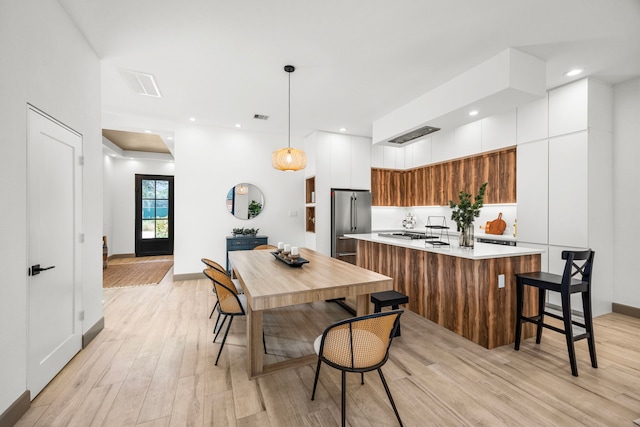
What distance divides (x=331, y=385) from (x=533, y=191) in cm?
365

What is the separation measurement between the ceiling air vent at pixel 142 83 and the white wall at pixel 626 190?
19.0ft

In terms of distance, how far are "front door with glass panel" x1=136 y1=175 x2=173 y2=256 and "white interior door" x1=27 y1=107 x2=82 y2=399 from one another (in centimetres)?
605

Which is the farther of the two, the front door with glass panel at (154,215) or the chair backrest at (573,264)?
the front door with glass panel at (154,215)

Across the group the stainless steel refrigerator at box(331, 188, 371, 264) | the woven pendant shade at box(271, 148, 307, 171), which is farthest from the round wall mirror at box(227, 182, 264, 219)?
the woven pendant shade at box(271, 148, 307, 171)

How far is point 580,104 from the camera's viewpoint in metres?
3.42

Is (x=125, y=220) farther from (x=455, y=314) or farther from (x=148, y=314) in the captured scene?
(x=455, y=314)

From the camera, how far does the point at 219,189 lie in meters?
5.58

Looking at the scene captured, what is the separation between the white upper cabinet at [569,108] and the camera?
11.1ft

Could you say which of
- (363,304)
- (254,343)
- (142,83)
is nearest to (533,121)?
(363,304)

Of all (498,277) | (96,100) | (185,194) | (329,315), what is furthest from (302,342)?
(185,194)

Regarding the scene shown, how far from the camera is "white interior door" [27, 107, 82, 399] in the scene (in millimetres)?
1951

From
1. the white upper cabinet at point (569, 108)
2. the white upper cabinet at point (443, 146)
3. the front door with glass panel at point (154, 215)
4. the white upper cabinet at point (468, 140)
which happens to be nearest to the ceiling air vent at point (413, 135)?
the white upper cabinet at point (443, 146)

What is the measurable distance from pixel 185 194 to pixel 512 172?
552 centimetres

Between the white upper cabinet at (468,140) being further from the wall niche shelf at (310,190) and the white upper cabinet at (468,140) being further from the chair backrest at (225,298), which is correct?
the chair backrest at (225,298)
